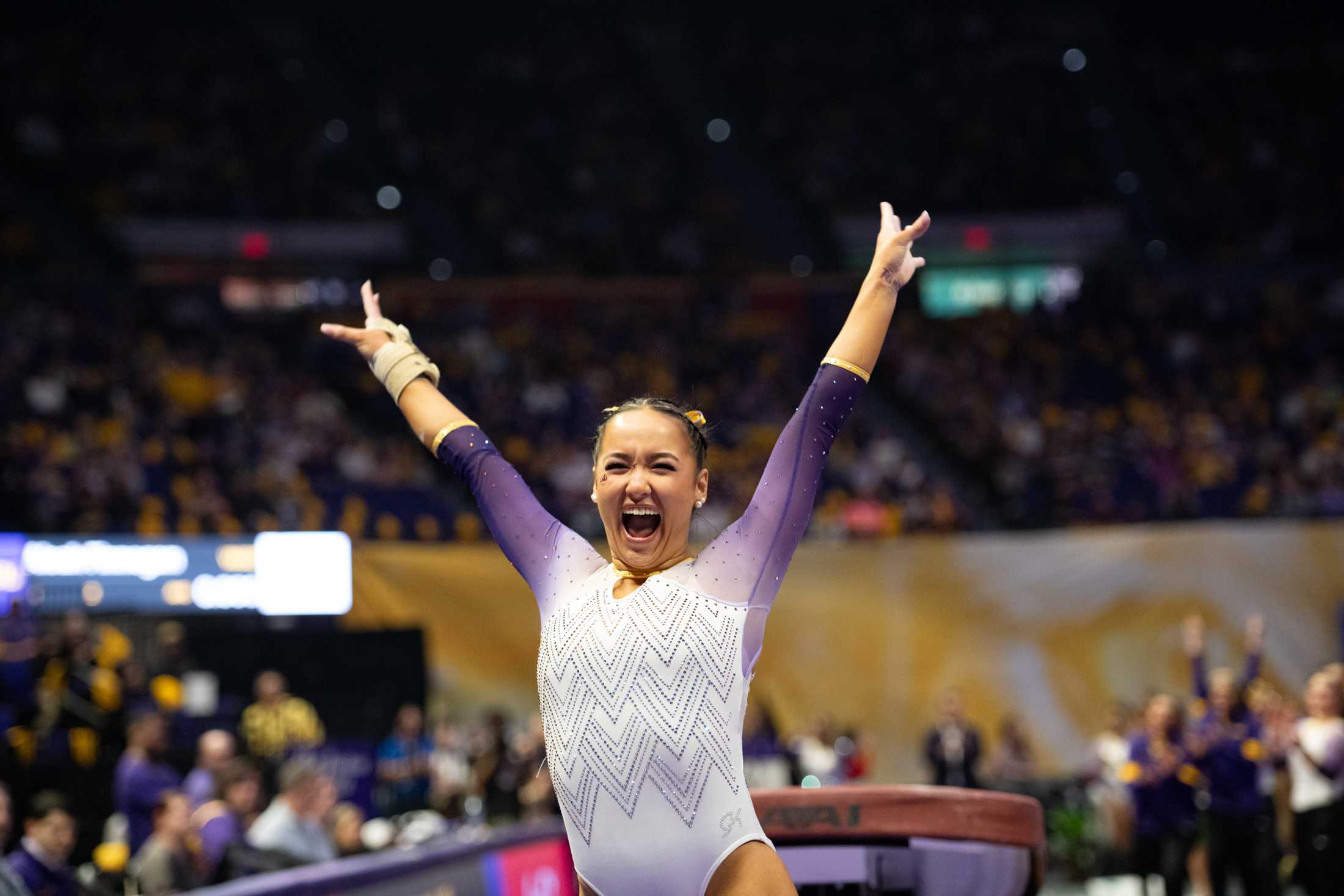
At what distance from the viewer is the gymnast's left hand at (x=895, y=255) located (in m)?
2.64

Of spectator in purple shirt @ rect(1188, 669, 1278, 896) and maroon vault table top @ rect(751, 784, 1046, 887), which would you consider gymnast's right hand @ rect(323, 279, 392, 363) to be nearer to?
maroon vault table top @ rect(751, 784, 1046, 887)

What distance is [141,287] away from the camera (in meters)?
20.3

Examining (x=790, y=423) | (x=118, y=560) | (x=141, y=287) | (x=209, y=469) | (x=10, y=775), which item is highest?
(x=141, y=287)

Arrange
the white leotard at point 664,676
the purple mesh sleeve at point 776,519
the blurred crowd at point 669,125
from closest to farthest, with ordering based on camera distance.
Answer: the white leotard at point 664,676 < the purple mesh sleeve at point 776,519 < the blurred crowd at point 669,125

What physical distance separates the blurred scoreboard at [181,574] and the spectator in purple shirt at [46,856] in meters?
7.18

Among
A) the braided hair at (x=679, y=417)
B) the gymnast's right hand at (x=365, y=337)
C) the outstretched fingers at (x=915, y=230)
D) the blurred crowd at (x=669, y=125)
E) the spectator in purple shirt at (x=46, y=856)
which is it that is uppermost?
the blurred crowd at (x=669, y=125)

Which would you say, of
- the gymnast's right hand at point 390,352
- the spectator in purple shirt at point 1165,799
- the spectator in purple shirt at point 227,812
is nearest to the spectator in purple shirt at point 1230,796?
the spectator in purple shirt at point 1165,799

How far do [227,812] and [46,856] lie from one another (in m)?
1.26

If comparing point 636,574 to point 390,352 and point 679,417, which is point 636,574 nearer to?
point 679,417

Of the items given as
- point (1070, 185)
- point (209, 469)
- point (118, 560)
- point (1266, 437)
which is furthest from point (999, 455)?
point (118, 560)

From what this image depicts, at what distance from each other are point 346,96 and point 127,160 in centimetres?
391

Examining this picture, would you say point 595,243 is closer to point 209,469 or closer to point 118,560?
point 209,469

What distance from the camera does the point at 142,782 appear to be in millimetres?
7883

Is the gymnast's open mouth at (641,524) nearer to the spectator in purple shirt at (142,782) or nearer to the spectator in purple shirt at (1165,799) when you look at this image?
the spectator in purple shirt at (142,782)
